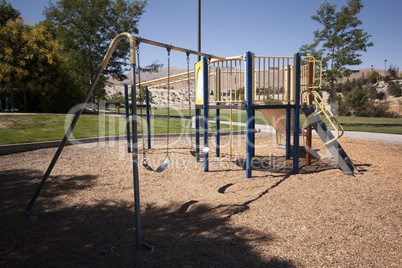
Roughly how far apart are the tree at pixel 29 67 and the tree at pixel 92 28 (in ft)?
8.31

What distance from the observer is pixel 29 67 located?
1709 centimetres

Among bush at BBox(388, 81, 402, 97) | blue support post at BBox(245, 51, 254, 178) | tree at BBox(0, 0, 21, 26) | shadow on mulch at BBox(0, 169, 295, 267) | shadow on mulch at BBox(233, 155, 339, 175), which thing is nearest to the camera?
shadow on mulch at BBox(0, 169, 295, 267)

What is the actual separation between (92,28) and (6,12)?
645 centimetres

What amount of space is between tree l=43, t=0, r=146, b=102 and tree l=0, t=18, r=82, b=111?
2533 mm

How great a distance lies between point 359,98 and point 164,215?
88.5 ft

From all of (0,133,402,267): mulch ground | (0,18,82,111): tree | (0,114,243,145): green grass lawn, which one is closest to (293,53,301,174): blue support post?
(0,133,402,267): mulch ground

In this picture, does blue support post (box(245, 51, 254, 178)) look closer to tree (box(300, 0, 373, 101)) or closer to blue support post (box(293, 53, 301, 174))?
blue support post (box(293, 53, 301, 174))

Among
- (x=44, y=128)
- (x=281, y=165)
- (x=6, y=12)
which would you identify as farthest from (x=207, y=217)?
(x=6, y=12)

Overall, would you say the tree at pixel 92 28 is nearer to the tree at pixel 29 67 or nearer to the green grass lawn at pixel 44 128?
the tree at pixel 29 67

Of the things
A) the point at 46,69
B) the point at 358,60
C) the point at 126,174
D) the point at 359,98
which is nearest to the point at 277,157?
the point at 126,174

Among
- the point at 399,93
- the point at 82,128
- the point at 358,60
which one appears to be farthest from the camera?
the point at 399,93

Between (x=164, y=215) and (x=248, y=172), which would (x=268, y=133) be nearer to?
(x=248, y=172)

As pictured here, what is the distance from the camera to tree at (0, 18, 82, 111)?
54.1 feet

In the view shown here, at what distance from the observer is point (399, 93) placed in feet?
125
